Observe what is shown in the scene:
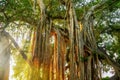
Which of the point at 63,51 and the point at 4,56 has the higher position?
the point at 63,51

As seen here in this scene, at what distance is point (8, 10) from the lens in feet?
18.7

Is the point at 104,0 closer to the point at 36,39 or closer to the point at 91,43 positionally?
the point at 91,43

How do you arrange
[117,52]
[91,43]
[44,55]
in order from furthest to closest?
[117,52]
[91,43]
[44,55]

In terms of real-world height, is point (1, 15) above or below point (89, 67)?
above

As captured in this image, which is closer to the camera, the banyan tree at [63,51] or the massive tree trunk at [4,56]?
the banyan tree at [63,51]

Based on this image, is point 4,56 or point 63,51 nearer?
point 63,51

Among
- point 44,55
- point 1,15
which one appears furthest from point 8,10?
point 44,55

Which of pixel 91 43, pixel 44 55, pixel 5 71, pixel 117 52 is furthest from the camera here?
pixel 117 52

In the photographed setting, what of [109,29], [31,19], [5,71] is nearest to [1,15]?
[31,19]

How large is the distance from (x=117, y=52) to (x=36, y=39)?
244 centimetres

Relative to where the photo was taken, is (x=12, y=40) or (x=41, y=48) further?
(x=12, y=40)

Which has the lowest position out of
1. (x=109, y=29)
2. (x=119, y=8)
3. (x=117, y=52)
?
(x=117, y=52)

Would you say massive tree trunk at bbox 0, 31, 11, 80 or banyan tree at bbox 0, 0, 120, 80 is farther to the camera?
massive tree trunk at bbox 0, 31, 11, 80

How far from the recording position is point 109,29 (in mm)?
6672
